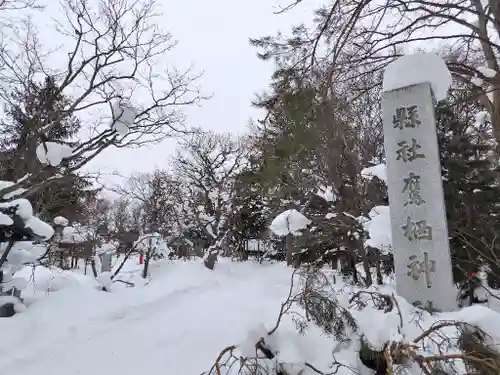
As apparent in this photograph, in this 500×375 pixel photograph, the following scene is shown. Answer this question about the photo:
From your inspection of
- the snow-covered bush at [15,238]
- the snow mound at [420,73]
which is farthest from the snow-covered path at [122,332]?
the snow mound at [420,73]

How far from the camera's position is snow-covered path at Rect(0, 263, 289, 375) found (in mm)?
3908

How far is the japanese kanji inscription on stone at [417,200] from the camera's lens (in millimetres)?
4215

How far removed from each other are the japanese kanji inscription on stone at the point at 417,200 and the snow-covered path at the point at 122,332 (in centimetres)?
184

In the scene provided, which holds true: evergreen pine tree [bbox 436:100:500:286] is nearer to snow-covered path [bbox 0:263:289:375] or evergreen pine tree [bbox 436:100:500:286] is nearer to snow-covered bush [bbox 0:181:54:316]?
snow-covered path [bbox 0:263:289:375]

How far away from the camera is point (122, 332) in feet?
17.6

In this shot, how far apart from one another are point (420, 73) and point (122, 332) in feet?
18.1

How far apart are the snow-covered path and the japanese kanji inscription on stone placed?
1837 millimetres

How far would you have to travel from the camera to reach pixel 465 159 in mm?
7094

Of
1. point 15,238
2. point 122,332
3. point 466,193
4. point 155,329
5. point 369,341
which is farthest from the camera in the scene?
point 466,193

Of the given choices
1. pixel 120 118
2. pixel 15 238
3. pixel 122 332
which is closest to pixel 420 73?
pixel 120 118

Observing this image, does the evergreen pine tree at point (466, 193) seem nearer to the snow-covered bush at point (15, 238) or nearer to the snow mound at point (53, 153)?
the snow mound at point (53, 153)

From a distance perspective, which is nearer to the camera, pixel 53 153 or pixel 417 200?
pixel 417 200

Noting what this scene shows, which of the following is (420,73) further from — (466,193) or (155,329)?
(155,329)

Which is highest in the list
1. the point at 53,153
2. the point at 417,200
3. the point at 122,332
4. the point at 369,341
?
the point at 53,153
